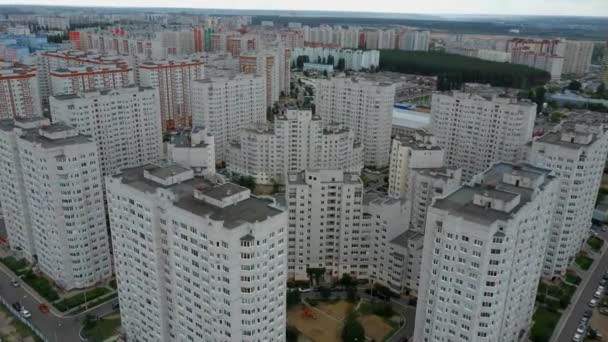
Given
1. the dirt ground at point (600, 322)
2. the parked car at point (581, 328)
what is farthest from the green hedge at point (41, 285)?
the dirt ground at point (600, 322)

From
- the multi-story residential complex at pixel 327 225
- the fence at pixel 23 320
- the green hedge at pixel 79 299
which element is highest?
the multi-story residential complex at pixel 327 225

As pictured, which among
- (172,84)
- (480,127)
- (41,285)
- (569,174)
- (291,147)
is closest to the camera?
(41,285)

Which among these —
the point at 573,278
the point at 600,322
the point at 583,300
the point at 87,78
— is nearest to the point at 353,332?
the point at 600,322

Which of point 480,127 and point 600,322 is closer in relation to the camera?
point 600,322

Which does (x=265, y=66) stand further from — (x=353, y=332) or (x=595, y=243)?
(x=353, y=332)

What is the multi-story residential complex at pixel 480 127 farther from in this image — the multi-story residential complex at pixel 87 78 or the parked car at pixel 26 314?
the parked car at pixel 26 314
